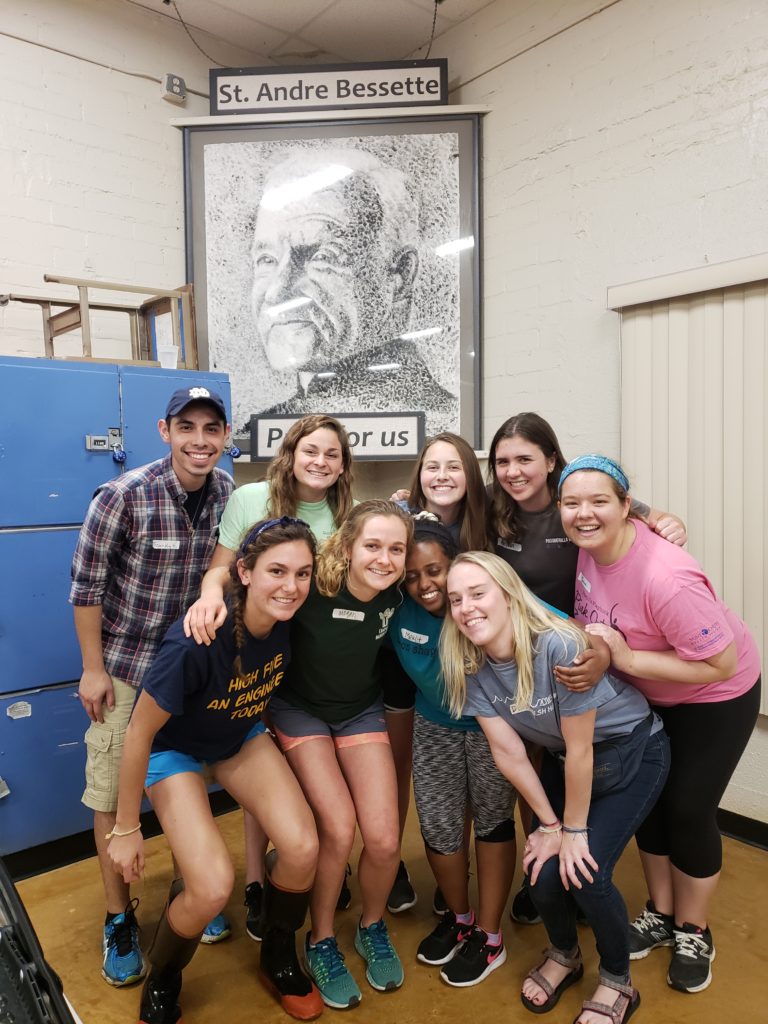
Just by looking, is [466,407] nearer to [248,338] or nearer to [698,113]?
[248,338]

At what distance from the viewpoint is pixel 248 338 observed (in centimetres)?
363

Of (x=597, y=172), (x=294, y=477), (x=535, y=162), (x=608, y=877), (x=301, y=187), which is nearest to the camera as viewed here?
(x=608, y=877)

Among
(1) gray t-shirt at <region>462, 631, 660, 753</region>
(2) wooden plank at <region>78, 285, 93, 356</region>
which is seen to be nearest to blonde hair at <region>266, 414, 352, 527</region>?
(1) gray t-shirt at <region>462, 631, 660, 753</region>

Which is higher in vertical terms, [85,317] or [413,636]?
[85,317]

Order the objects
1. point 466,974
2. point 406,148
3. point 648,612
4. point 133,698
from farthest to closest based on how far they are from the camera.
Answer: point 406,148, point 133,698, point 466,974, point 648,612

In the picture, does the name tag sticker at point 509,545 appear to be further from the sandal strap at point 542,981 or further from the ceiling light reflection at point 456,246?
the ceiling light reflection at point 456,246

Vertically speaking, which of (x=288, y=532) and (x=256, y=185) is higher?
(x=256, y=185)

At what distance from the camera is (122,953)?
203 centimetres

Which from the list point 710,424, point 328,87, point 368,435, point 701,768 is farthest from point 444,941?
point 328,87

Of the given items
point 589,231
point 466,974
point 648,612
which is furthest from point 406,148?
point 466,974

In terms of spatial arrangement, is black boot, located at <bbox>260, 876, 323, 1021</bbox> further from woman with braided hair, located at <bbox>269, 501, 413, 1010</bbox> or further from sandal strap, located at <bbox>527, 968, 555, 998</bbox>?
sandal strap, located at <bbox>527, 968, 555, 998</bbox>

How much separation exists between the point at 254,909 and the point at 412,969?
539 millimetres

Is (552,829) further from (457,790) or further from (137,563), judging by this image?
(137,563)

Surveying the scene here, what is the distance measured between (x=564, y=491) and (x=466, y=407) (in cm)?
185
